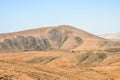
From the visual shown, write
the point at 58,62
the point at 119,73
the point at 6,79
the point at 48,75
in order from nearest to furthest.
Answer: the point at 6,79 < the point at 48,75 < the point at 119,73 < the point at 58,62

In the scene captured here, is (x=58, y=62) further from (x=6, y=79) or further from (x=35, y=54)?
(x=6, y=79)

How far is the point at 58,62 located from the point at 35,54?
20.1 metres

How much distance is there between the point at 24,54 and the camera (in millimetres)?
128500

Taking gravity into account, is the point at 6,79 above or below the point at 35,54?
above

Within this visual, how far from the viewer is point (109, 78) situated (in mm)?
51250

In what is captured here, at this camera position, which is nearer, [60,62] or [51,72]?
[51,72]

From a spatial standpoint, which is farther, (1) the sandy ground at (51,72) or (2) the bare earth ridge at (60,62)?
(2) the bare earth ridge at (60,62)

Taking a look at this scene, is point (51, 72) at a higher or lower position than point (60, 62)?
higher

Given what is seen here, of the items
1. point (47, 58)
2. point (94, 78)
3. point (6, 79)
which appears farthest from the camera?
point (47, 58)

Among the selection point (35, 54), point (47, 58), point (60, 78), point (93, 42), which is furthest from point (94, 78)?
point (93, 42)

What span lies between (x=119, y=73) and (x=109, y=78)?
32.0ft

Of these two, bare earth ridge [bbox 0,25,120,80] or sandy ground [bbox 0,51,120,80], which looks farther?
bare earth ridge [bbox 0,25,120,80]

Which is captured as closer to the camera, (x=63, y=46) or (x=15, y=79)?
(x=15, y=79)

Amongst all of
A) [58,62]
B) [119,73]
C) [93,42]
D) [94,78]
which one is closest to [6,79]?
[94,78]
